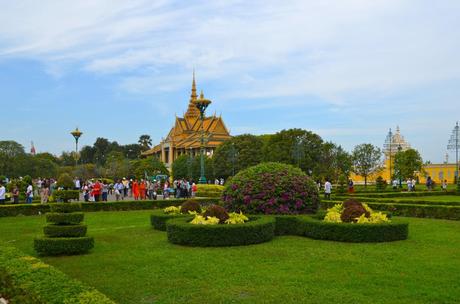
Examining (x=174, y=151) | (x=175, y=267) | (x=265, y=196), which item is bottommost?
(x=175, y=267)

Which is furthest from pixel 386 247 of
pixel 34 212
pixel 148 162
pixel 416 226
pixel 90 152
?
pixel 90 152

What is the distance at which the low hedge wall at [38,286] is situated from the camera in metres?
5.96

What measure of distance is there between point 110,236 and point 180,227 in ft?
10.9

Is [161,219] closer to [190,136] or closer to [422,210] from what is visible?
[422,210]

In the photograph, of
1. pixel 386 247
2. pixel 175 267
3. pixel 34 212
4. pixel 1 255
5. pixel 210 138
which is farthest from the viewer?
pixel 210 138

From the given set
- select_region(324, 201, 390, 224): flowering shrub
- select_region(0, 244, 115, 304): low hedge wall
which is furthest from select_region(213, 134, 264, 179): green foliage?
select_region(0, 244, 115, 304): low hedge wall

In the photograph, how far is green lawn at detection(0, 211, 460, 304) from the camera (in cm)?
766

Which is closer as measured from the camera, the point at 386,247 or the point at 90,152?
the point at 386,247

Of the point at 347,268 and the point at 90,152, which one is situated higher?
the point at 90,152

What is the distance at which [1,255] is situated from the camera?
30.9ft

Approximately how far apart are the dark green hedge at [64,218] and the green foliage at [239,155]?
4796 centimetres

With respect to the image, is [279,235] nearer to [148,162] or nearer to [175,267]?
[175,267]

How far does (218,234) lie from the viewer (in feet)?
41.5

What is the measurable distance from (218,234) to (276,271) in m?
3.43
